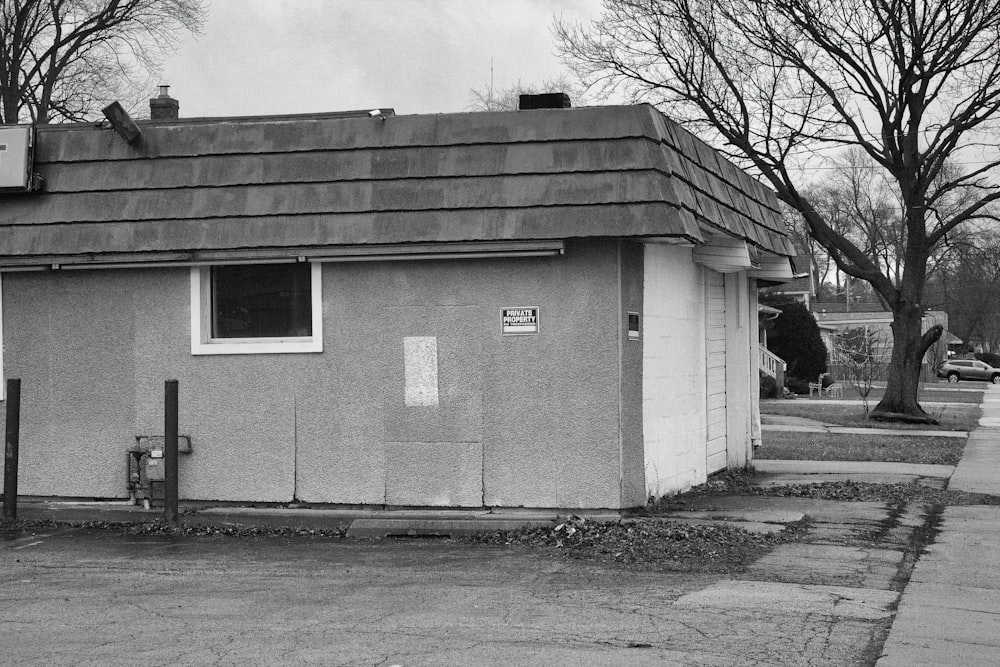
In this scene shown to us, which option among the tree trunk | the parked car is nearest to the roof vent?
the tree trunk

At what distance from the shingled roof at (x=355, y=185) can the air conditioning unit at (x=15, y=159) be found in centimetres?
17

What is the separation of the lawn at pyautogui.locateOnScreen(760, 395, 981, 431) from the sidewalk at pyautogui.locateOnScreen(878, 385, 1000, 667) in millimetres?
14008

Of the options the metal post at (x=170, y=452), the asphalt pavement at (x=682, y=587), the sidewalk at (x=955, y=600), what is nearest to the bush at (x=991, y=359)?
the sidewalk at (x=955, y=600)

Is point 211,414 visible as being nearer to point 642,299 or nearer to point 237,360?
point 237,360

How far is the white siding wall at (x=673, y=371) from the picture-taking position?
10055 millimetres

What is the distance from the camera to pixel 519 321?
32.1ft

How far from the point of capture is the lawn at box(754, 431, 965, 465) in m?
16.3

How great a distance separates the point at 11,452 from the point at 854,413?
22578 millimetres

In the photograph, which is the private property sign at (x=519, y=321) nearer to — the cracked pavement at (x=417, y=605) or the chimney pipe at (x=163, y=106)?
the cracked pavement at (x=417, y=605)

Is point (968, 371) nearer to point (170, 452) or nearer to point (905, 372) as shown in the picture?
point (905, 372)

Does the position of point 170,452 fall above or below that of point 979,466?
above

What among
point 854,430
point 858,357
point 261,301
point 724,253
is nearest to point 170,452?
point 261,301

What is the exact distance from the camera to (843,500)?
11.4m

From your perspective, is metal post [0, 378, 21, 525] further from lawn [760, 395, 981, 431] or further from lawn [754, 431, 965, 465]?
lawn [760, 395, 981, 431]
